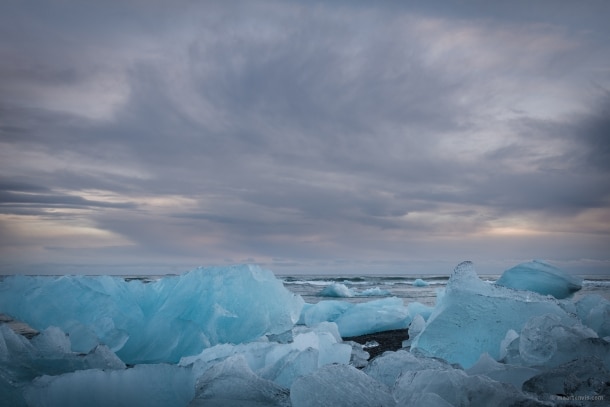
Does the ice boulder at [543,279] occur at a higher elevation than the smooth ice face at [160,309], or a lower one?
higher

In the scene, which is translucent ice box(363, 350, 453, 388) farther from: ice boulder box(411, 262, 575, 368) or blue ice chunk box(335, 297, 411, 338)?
blue ice chunk box(335, 297, 411, 338)

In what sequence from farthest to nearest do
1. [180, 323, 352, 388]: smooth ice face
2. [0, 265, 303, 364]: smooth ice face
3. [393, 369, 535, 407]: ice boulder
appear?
[0, 265, 303, 364]: smooth ice face < [180, 323, 352, 388]: smooth ice face < [393, 369, 535, 407]: ice boulder

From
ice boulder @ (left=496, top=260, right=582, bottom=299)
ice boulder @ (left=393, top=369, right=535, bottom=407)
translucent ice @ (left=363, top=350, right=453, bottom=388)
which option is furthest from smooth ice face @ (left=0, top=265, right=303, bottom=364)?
ice boulder @ (left=496, top=260, right=582, bottom=299)

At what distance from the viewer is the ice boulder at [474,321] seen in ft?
14.1

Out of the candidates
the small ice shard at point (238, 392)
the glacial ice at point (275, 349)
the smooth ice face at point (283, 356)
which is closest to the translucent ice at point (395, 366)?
the glacial ice at point (275, 349)

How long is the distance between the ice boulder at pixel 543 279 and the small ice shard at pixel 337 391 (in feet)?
26.5

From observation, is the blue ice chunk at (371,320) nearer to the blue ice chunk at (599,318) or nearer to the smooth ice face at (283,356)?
the blue ice chunk at (599,318)

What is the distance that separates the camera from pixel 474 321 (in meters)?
4.34

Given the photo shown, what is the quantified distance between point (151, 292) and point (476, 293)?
15.1 ft

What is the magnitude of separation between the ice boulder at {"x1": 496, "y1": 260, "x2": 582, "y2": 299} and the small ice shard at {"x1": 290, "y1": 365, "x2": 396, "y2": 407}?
8.09 metres

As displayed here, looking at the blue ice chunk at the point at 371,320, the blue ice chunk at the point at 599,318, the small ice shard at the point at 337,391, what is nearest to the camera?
the small ice shard at the point at 337,391

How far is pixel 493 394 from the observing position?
1906 mm

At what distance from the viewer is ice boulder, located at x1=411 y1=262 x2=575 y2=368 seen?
430cm

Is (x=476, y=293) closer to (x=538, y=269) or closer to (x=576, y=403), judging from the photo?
(x=576, y=403)
